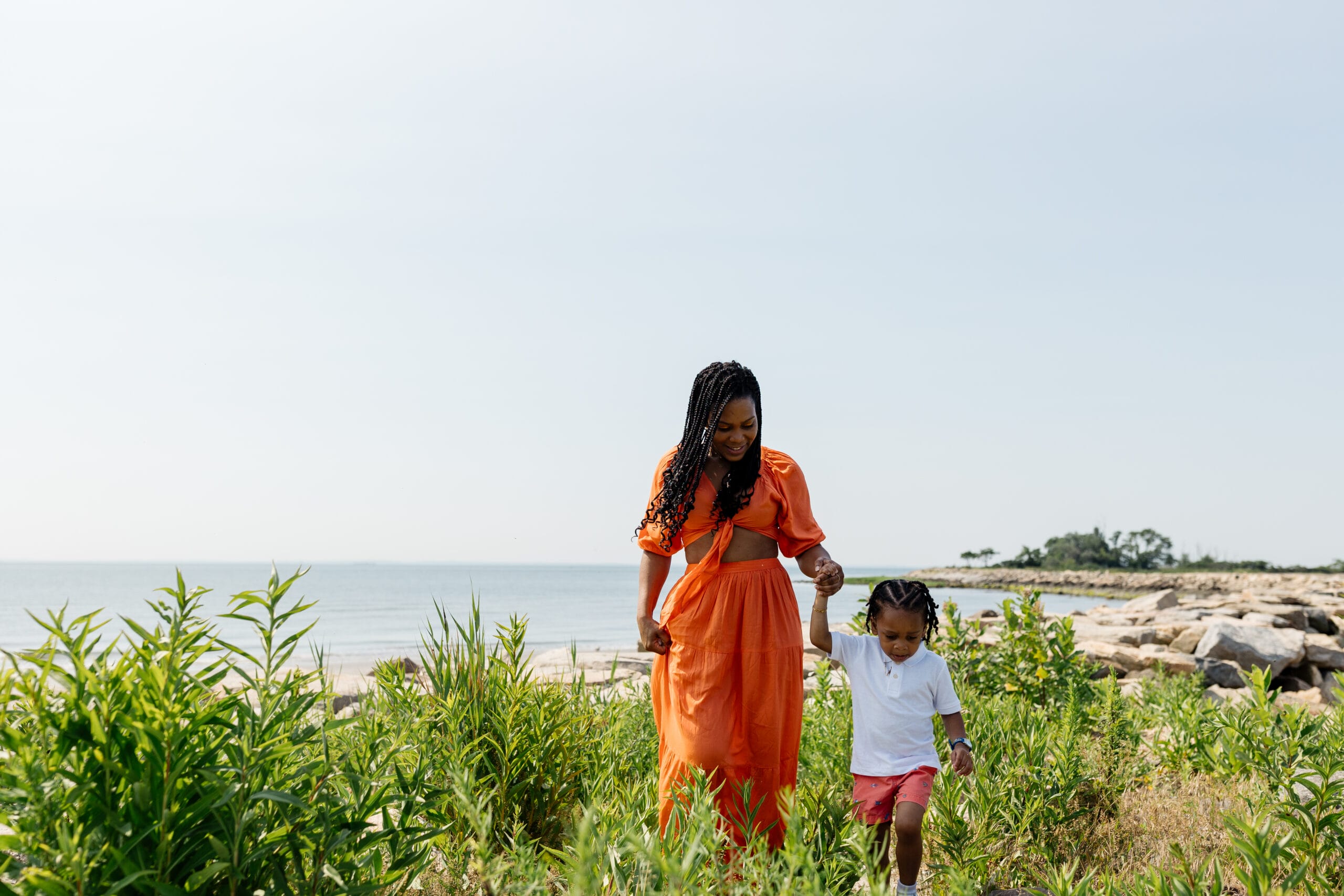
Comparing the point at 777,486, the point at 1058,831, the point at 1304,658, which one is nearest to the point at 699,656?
the point at 777,486

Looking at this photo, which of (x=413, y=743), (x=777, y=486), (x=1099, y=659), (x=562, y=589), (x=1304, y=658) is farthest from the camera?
(x=562, y=589)

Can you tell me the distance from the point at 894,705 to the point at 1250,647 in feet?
Answer: 25.1

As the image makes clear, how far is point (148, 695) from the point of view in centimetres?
186

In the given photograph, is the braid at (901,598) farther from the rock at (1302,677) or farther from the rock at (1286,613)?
the rock at (1286,613)

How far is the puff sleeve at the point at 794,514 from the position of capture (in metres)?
3.53

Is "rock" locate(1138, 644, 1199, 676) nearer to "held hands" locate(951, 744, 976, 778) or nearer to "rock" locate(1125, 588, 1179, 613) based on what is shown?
"held hands" locate(951, 744, 976, 778)

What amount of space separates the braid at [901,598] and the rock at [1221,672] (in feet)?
23.1

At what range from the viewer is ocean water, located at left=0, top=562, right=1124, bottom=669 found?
1838 cm

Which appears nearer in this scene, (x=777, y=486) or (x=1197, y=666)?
(x=777, y=486)

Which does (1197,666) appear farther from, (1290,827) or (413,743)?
(413,743)

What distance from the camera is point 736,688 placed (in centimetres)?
343

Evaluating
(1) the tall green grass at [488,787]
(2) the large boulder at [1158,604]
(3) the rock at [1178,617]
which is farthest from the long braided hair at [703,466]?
(2) the large boulder at [1158,604]

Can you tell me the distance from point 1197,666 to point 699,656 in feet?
25.0

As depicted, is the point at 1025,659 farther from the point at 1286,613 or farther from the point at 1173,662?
the point at 1286,613
